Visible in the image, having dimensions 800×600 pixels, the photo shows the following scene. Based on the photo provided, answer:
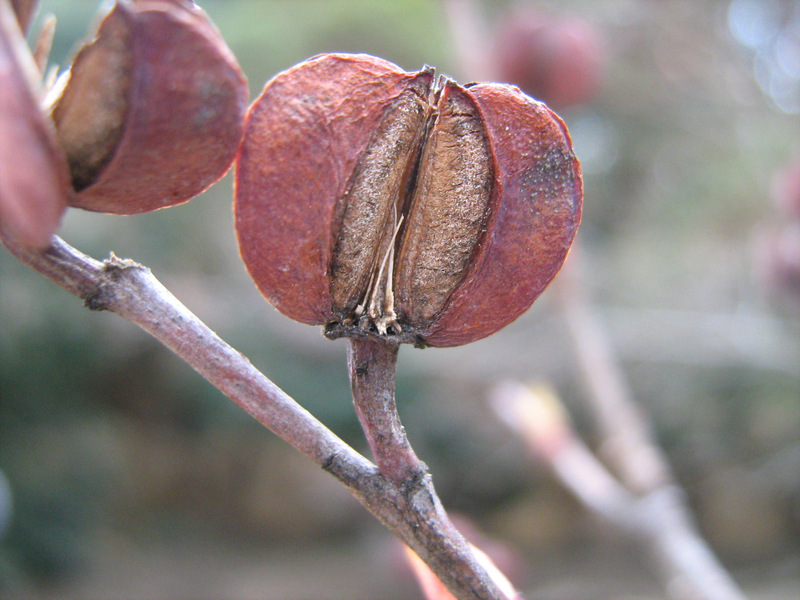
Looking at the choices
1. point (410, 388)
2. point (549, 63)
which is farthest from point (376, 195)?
point (410, 388)

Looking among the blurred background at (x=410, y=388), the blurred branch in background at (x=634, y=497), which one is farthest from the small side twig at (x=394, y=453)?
the blurred background at (x=410, y=388)

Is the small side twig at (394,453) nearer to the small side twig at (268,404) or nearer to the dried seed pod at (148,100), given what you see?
the small side twig at (268,404)

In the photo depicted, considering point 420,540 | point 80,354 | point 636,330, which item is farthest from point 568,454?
point 80,354

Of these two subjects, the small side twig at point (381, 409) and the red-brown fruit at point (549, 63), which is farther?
the red-brown fruit at point (549, 63)

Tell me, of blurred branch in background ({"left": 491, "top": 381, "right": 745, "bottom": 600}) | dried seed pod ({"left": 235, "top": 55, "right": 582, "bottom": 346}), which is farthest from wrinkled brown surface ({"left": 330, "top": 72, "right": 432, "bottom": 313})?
blurred branch in background ({"left": 491, "top": 381, "right": 745, "bottom": 600})

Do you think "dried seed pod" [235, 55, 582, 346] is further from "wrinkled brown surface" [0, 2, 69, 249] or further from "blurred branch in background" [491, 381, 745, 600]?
"blurred branch in background" [491, 381, 745, 600]

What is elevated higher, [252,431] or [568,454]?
[252,431]

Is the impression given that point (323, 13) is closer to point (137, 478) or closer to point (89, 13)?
point (89, 13)
